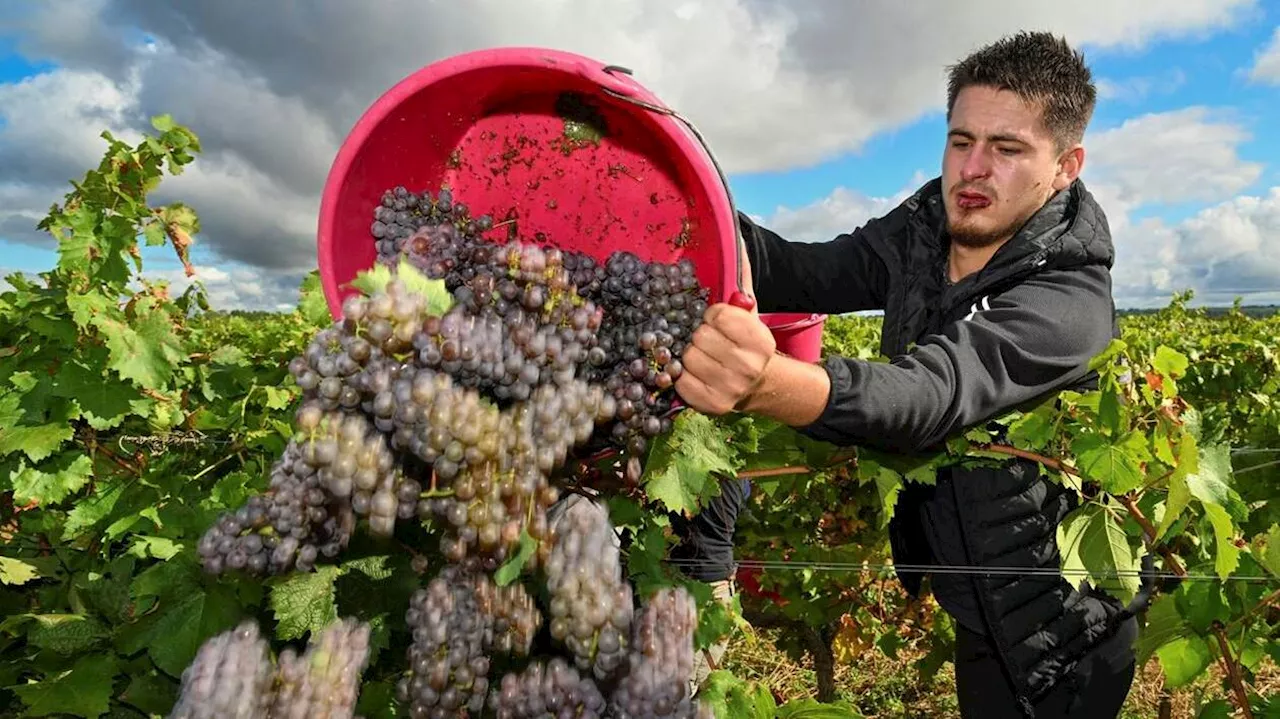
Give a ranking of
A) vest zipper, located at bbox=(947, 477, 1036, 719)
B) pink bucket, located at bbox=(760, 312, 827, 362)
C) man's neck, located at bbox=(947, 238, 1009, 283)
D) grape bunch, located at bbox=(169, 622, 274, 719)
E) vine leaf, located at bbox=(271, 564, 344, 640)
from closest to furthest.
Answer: grape bunch, located at bbox=(169, 622, 274, 719) < vine leaf, located at bbox=(271, 564, 344, 640) < vest zipper, located at bbox=(947, 477, 1036, 719) < man's neck, located at bbox=(947, 238, 1009, 283) < pink bucket, located at bbox=(760, 312, 827, 362)

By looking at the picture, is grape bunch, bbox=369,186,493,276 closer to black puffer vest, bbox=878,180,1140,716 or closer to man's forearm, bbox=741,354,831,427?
A: man's forearm, bbox=741,354,831,427

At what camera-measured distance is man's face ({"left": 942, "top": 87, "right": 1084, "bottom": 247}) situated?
210 centimetres

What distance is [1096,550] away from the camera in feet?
5.88

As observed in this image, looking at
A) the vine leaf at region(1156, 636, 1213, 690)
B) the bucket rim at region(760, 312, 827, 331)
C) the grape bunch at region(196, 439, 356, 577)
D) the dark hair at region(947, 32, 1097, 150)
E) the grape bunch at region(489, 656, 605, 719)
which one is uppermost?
the dark hair at region(947, 32, 1097, 150)

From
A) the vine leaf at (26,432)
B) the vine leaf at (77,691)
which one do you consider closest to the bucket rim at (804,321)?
the vine leaf at (77,691)

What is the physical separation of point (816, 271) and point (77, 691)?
6.71ft

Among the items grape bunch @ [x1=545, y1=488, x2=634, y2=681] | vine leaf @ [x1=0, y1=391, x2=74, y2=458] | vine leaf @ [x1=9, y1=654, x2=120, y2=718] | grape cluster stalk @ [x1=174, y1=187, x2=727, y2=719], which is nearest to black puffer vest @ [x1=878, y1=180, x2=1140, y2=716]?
grape cluster stalk @ [x1=174, y1=187, x2=727, y2=719]

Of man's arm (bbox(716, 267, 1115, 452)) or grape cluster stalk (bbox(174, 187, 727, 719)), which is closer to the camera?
grape cluster stalk (bbox(174, 187, 727, 719))

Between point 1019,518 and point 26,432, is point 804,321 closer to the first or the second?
point 1019,518

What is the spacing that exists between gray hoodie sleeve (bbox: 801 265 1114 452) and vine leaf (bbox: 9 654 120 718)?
1.45 m

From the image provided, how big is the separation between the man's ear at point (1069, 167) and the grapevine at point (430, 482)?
0.60 metres

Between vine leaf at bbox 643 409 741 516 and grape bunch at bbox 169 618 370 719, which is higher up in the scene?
vine leaf at bbox 643 409 741 516

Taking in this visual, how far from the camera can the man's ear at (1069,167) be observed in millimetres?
2207

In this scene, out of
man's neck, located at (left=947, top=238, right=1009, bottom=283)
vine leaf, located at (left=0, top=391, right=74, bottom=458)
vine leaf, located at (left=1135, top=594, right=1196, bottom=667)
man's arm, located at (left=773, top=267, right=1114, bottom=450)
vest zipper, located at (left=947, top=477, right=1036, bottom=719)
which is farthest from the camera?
vine leaf, located at (left=0, top=391, right=74, bottom=458)
